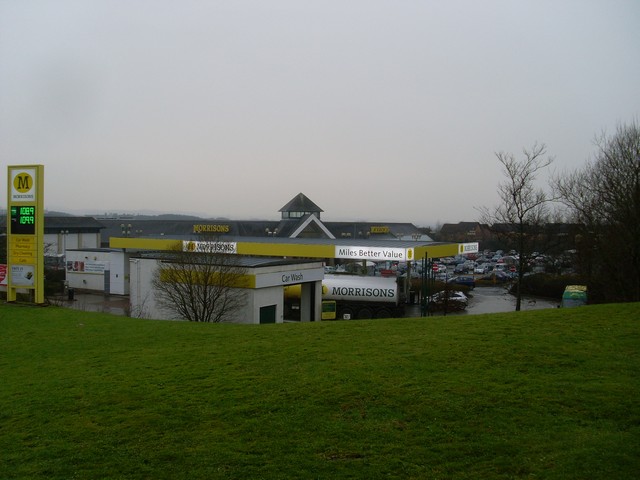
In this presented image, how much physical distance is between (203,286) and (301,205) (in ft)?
106

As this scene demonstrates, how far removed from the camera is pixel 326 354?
10.0 meters

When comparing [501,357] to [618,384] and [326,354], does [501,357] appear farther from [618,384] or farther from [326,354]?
[326,354]

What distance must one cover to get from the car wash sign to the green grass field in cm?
1709

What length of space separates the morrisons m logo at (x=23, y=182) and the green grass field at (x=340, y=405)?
7.40 metres

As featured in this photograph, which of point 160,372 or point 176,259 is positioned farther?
point 176,259

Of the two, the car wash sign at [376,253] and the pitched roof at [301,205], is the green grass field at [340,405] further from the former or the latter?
the pitched roof at [301,205]

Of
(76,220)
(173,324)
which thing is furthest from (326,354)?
(76,220)

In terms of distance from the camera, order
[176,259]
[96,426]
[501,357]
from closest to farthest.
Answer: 1. [96,426]
2. [501,357]
3. [176,259]

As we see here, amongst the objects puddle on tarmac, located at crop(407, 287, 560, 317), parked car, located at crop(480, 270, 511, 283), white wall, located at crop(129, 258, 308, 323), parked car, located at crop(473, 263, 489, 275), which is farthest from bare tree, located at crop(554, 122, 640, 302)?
parked car, located at crop(473, 263, 489, 275)

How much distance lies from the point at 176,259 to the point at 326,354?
584 inches

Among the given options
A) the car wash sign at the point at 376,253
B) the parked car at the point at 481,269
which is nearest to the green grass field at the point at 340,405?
the car wash sign at the point at 376,253

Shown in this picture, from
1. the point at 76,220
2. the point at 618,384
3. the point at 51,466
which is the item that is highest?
the point at 76,220

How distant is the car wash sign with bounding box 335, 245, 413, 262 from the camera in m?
29.2

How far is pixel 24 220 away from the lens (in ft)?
57.6
